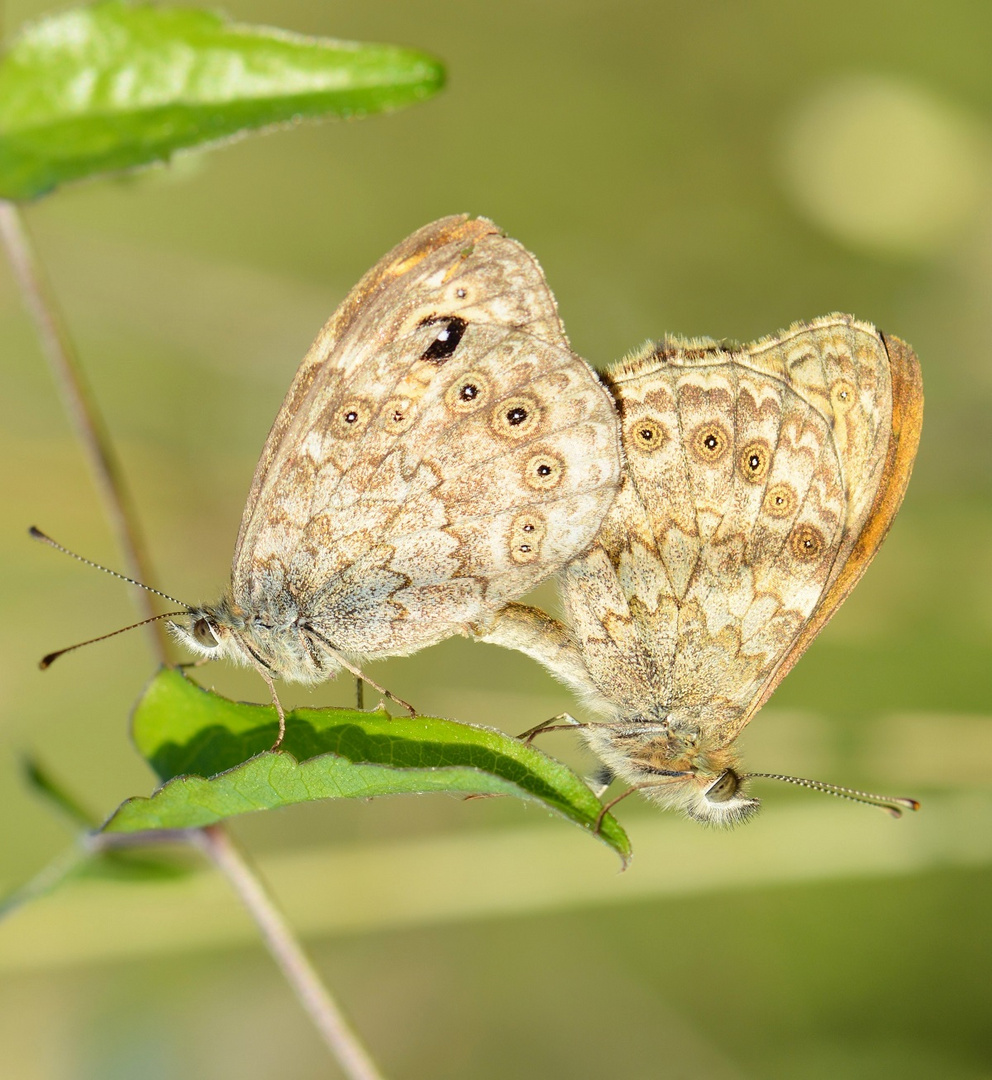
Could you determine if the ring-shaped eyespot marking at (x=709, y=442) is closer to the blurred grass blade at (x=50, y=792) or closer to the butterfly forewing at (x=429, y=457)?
the butterfly forewing at (x=429, y=457)

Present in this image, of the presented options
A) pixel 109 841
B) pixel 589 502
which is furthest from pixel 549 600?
pixel 109 841

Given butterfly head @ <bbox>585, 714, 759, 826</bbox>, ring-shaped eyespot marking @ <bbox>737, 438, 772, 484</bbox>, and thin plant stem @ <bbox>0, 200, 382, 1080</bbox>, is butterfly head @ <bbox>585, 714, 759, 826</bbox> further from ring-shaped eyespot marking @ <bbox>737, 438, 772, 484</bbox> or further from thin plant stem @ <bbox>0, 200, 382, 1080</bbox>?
thin plant stem @ <bbox>0, 200, 382, 1080</bbox>

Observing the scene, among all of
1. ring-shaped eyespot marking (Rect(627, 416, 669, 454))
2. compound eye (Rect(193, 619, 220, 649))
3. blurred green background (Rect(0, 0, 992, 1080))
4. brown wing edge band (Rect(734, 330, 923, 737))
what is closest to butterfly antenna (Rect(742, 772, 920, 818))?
brown wing edge band (Rect(734, 330, 923, 737))

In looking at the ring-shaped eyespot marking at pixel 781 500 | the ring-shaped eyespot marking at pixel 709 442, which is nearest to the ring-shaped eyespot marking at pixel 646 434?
the ring-shaped eyespot marking at pixel 709 442

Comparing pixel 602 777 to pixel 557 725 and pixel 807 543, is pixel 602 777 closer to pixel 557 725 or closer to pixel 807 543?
pixel 557 725

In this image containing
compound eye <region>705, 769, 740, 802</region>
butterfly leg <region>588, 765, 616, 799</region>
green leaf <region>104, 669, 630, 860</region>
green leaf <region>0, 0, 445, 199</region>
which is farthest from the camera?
butterfly leg <region>588, 765, 616, 799</region>
